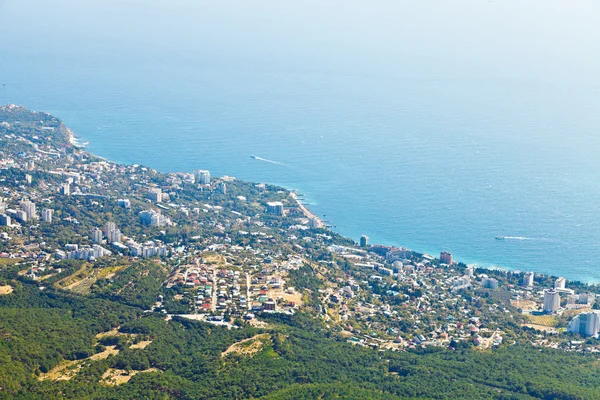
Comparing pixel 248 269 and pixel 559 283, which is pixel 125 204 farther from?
pixel 559 283

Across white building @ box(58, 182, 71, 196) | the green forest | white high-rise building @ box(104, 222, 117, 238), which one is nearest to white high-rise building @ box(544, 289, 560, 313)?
the green forest

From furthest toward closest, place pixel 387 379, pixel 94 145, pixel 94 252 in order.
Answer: pixel 94 145, pixel 94 252, pixel 387 379

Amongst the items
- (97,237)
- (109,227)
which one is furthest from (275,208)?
(97,237)

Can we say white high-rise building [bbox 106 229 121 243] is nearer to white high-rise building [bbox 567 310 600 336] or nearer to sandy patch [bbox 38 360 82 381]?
sandy patch [bbox 38 360 82 381]

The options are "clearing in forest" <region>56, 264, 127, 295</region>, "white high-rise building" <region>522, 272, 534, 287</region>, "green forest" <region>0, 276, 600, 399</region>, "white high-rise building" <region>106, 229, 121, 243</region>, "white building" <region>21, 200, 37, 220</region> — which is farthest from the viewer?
"white building" <region>21, 200, 37, 220</region>

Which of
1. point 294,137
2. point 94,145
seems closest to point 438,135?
point 294,137

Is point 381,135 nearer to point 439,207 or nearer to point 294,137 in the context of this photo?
point 294,137
